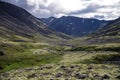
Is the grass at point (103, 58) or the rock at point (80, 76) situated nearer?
the rock at point (80, 76)

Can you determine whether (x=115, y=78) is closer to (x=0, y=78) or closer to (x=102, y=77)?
(x=102, y=77)

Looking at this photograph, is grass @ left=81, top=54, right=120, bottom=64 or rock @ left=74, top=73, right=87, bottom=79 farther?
grass @ left=81, top=54, right=120, bottom=64

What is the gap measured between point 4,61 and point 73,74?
273ft

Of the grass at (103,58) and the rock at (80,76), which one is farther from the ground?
the grass at (103,58)

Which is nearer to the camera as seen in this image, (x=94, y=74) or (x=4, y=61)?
(x=94, y=74)

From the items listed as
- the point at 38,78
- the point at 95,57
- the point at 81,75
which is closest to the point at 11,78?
the point at 38,78

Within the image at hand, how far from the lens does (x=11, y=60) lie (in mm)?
198125

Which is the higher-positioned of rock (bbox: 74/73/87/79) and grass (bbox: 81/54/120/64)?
grass (bbox: 81/54/120/64)

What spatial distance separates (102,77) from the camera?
111m

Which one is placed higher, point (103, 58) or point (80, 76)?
point (103, 58)

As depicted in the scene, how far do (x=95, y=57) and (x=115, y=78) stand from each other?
83.2m

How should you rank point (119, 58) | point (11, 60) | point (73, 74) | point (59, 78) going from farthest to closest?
point (11, 60)
point (119, 58)
point (73, 74)
point (59, 78)

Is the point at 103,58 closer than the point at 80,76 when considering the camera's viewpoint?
No

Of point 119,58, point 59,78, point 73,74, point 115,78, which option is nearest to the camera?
point 115,78
